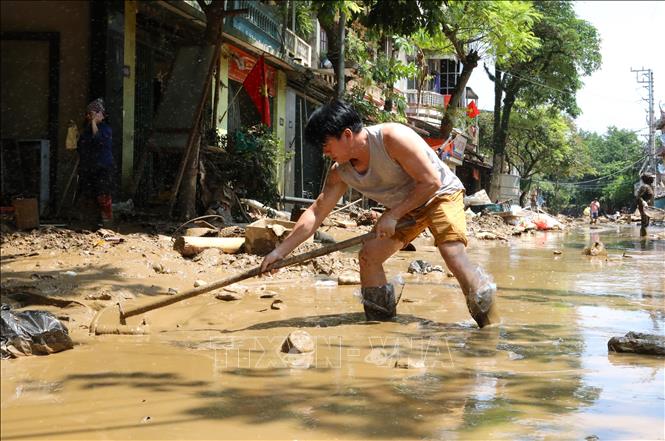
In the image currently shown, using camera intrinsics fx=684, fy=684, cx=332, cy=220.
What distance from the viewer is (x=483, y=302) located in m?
3.90

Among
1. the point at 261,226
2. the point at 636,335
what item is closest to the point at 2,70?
the point at 261,226

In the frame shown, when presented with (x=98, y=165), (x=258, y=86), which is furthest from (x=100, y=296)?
(x=258, y=86)

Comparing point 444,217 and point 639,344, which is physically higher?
point 444,217

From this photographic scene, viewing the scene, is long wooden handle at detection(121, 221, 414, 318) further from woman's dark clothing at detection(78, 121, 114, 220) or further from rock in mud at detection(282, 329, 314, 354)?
woman's dark clothing at detection(78, 121, 114, 220)

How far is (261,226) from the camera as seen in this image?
6723 mm

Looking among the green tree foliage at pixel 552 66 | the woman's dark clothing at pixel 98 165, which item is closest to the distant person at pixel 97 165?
the woman's dark clothing at pixel 98 165

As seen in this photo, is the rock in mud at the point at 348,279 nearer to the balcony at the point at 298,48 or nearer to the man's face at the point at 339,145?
the man's face at the point at 339,145

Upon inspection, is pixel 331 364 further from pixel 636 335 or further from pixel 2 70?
pixel 2 70

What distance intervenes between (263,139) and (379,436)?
985 centimetres

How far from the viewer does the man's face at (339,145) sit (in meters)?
3.64

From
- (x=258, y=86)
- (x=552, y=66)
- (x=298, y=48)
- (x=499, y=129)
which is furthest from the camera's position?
(x=499, y=129)

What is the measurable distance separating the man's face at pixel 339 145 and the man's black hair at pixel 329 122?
2 centimetres

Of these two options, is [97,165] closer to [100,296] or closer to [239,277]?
[100,296]

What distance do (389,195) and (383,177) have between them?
0.46ft
